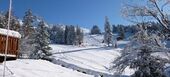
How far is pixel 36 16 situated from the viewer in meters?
87.6

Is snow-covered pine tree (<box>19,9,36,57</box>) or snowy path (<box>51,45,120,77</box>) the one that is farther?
snowy path (<box>51,45,120,77</box>)

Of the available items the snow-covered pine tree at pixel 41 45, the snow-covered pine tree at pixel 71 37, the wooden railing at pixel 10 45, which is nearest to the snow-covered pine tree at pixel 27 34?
the snow-covered pine tree at pixel 41 45


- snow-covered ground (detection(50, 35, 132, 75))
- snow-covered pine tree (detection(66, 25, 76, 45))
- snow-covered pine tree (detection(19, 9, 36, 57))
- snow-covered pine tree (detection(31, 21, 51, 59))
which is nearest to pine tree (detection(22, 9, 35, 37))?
snow-covered pine tree (detection(19, 9, 36, 57))

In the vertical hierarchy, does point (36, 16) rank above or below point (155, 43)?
above

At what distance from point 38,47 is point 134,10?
170 ft

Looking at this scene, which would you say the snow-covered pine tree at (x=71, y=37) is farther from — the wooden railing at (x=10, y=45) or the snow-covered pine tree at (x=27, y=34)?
the wooden railing at (x=10, y=45)

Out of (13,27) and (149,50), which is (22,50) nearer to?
(13,27)

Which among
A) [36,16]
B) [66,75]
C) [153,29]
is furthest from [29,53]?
[153,29]

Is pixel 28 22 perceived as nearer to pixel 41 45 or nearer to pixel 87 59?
pixel 41 45

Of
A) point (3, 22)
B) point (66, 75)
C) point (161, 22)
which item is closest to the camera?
point (161, 22)

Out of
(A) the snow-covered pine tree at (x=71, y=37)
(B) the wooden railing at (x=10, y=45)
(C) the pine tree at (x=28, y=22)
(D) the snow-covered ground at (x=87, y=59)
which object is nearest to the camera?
(B) the wooden railing at (x=10, y=45)

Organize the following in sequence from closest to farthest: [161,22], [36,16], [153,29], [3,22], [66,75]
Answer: [161,22]
[153,29]
[66,75]
[3,22]
[36,16]

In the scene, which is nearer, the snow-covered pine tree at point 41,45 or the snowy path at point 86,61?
the snowy path at point 86,61

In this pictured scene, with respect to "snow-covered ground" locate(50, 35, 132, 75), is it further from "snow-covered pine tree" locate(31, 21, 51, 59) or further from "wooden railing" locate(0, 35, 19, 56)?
"wooden railing" locate(0, 35, 19, 56)
